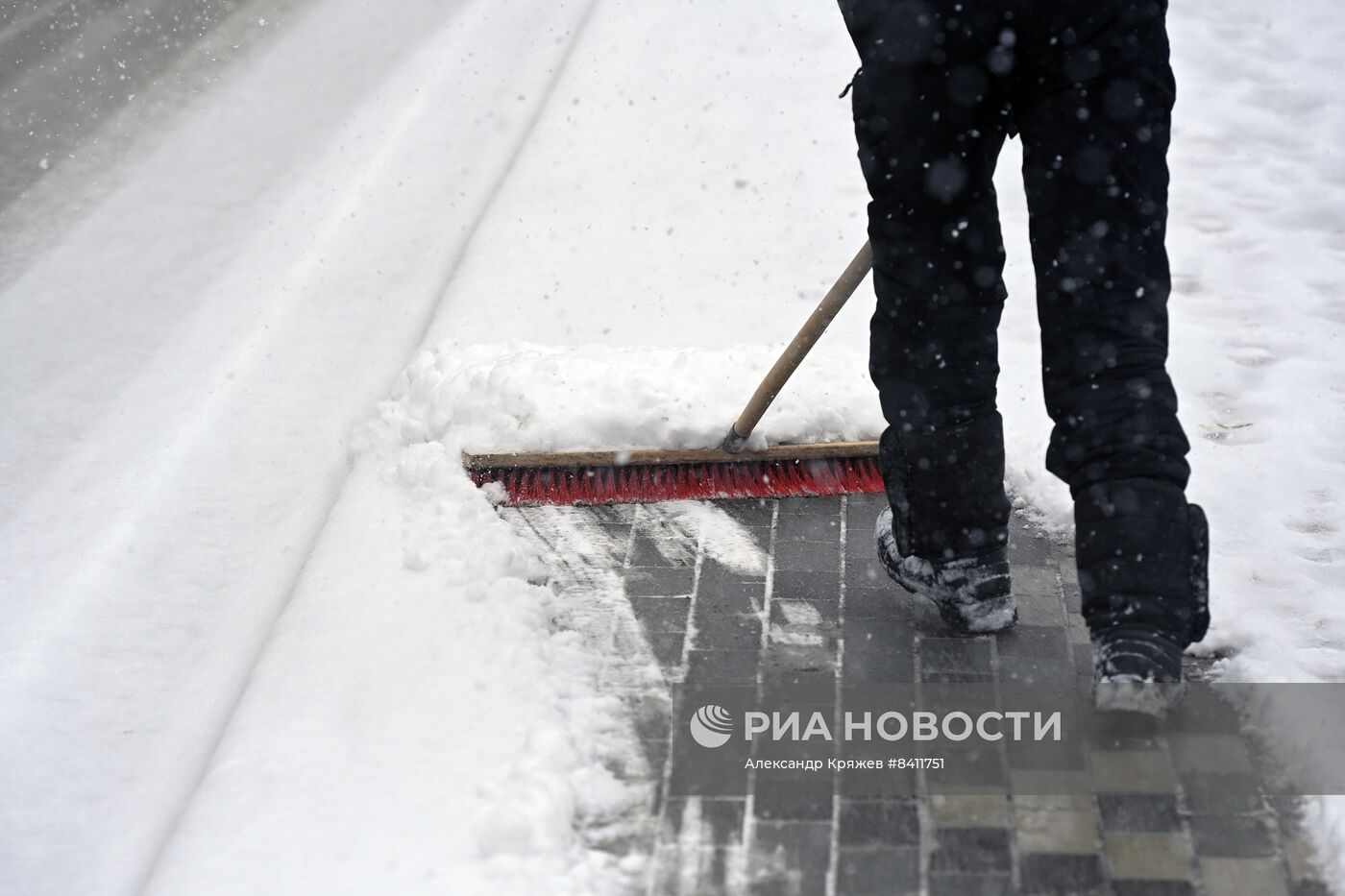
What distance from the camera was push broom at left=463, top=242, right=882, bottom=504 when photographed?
2.88 m

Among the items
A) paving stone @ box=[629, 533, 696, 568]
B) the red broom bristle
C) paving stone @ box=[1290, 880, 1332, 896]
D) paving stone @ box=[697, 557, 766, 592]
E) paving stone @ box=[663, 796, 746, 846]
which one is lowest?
paving stone @ box=[1290, 880, 1332, 896]

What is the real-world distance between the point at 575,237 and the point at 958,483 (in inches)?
88.2

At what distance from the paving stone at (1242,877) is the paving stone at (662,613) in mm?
1023

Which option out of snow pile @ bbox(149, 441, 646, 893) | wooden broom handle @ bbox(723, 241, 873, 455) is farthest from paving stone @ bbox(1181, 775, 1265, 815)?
wooden broom handle @ bbox(723, 241, 873, 455)

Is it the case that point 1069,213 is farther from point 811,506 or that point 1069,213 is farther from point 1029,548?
point 811,506

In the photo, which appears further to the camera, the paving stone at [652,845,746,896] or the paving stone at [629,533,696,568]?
the paving stone at [629,533,696,568]

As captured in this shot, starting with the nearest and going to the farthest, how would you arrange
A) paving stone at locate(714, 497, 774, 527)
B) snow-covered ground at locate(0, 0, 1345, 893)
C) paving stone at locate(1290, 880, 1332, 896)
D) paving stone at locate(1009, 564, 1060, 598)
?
paving stone at locate(1290, 880, 1332, 896) → snow-covered ground at locate(0, 0, 1345, 893) → paving stone at locate(1009, 564, 1060, 598) → paving stone at locate(714, 497, 774, 527)

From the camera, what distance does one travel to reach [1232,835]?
1983mm

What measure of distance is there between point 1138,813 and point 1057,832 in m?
0.14

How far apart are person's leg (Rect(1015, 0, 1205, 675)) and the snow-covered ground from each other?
47cm

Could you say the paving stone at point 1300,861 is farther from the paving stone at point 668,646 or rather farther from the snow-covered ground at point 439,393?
the paving stone at point 668,646

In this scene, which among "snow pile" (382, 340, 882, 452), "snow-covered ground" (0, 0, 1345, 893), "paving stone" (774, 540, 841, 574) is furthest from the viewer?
"snow pile" (382, 340, 882, 452)

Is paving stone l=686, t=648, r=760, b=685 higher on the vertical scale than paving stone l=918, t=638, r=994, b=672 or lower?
lower

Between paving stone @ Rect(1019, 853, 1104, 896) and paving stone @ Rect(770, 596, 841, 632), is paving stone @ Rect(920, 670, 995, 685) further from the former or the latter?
paving stone @ Rect(1019, 853, 1104, 896)
